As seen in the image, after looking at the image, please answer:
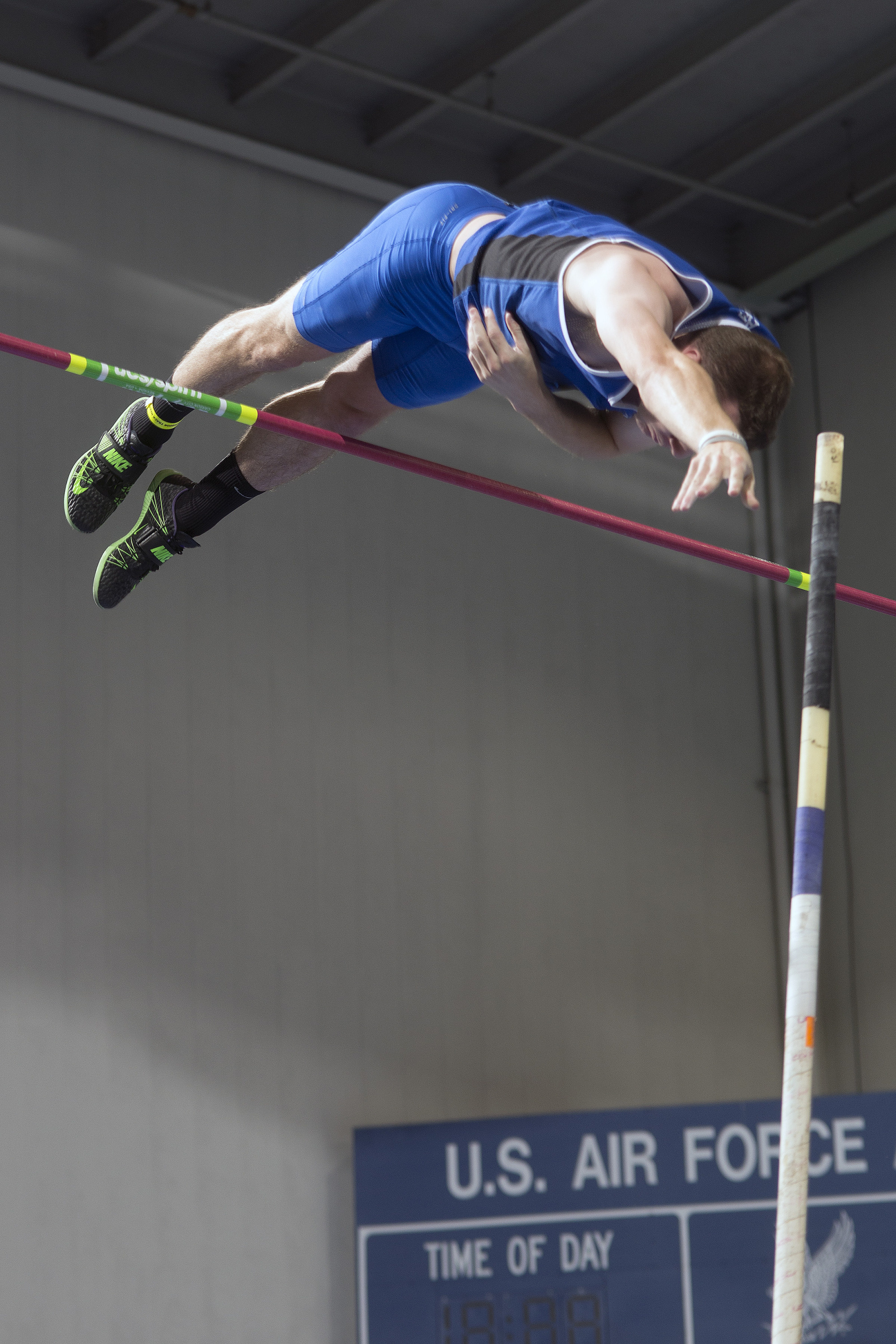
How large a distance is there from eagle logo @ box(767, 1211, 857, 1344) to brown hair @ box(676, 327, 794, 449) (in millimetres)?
3597

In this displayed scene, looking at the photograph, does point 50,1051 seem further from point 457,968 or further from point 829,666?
point 829,666

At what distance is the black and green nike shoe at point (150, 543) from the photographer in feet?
9.94

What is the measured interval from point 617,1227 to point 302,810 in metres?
1.83

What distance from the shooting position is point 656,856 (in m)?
6.50

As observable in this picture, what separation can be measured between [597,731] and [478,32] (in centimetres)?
278

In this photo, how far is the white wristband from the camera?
1890 millimetres

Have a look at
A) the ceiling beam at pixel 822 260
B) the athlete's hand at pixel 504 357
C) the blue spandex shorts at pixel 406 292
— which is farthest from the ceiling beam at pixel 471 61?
the athlete's hand at pixel 504 357

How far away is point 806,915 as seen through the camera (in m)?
1.82

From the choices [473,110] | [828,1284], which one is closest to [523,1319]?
[828,1284]

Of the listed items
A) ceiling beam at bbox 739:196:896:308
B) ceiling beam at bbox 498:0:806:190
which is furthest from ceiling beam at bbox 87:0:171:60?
ceiling beam at bbox 739:196:896:308

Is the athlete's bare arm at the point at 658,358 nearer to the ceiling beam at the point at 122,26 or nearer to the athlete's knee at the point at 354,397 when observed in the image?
the athlete's knee at the point at 354,397

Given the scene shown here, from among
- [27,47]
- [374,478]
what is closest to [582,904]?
[374,478]

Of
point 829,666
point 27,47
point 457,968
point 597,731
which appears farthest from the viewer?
point 597,731

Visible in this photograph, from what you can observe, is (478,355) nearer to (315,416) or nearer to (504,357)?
(504,357)
